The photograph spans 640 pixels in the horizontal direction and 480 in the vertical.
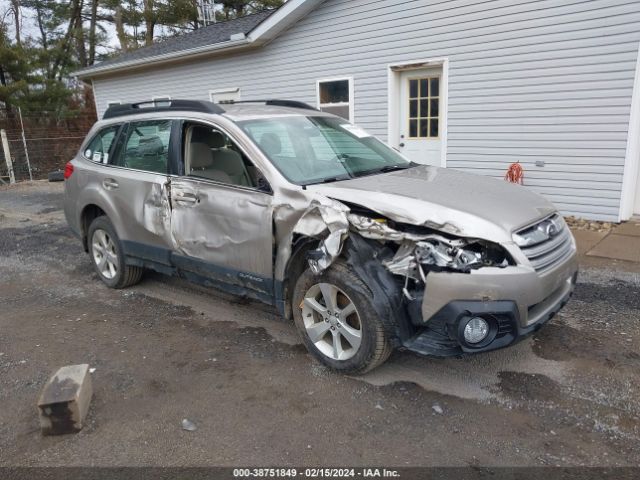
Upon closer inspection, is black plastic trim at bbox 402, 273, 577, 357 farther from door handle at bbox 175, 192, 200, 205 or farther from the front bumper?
door handle at bbox 175, 192, 200, 205

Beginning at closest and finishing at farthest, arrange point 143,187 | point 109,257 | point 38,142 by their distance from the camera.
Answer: point 143,187 → point 109,257 → point 38,142

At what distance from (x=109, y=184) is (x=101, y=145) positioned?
57 centimetres

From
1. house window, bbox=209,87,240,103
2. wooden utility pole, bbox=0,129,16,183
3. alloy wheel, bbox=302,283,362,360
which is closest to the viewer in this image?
alloy wheel, bbox=302,283,362,360

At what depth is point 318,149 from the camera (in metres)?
4.02

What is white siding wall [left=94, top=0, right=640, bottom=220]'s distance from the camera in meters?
6.88

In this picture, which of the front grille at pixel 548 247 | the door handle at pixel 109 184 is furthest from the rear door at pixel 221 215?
the front grille at pixel 548 247

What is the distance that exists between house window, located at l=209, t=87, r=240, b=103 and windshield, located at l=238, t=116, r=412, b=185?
7942 millimetres

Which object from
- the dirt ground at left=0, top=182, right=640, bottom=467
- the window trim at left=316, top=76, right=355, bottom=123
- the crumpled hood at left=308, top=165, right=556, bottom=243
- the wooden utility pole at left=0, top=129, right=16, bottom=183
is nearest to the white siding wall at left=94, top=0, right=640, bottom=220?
the window trim at left=316, top=76, right=355, bottom=123

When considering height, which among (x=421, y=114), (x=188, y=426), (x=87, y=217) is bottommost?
(x=188, y=426)

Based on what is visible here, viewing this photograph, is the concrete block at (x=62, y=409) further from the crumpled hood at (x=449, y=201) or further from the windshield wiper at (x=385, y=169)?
the windshield wiper at (x=385, y=169)

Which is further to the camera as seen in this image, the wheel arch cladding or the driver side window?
the driver side window

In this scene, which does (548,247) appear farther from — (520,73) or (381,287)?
(520,73)

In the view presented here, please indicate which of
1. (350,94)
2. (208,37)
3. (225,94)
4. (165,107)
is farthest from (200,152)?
(208,37)

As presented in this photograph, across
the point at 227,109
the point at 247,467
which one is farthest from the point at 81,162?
the point at 247,467
